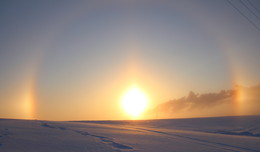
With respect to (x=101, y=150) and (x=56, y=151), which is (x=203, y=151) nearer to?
(x=101, y=150)

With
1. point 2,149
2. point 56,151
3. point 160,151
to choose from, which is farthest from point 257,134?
point 2,149

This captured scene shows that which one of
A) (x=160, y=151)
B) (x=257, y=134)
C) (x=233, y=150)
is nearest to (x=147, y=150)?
(x=160, y=151)

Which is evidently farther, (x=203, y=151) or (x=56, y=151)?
(x=203, y=151)

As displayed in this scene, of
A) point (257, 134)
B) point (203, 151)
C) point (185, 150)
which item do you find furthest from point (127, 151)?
point (257, 134)

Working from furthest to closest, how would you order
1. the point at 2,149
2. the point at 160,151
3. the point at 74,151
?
the point at 160,151 < the point at 74,151 < the point at 2,149

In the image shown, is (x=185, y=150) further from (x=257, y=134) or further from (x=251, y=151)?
(x=257, y=134)

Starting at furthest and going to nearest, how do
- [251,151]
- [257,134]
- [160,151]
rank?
1. [257,134]
2. [251,151]
3. [160,151]

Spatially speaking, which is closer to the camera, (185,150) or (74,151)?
(74,151)

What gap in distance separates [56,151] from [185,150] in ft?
18.0

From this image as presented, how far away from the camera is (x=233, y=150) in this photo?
11.6m

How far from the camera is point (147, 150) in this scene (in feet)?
34.9

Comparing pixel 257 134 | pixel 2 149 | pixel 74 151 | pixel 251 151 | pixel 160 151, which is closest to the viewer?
pixel 2 149

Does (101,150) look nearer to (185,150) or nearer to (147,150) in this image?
(147,150)

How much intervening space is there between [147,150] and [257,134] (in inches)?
653
